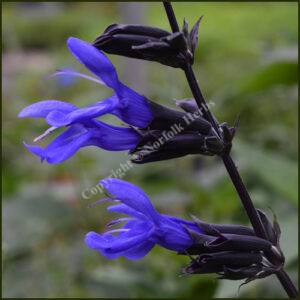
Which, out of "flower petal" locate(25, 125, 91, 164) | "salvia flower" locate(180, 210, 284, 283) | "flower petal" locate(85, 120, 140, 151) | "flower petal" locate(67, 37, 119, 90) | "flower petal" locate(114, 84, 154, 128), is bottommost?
"salvia flower" locate(180, 210, 284, 283)

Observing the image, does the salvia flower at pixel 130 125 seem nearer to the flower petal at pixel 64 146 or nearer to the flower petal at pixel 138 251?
the flower petal at pixel 64 146

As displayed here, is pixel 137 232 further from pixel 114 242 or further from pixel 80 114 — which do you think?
pixel 80 114

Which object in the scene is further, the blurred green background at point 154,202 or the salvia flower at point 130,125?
the blurred green background at point 154,202

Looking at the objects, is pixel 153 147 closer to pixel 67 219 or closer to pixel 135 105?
pixel 135 105

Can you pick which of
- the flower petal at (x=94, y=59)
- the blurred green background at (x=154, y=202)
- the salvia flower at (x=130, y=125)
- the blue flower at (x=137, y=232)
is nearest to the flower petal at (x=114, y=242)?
the blue flower at (x=137, y=232)

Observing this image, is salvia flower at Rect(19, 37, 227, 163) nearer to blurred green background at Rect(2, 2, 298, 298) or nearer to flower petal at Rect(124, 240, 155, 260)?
flower petal at Rect(124, 240, 155, 260)

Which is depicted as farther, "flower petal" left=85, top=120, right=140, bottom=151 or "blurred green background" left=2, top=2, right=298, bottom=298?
"blurred green background" left=2, top=2, right=298, bottom=298

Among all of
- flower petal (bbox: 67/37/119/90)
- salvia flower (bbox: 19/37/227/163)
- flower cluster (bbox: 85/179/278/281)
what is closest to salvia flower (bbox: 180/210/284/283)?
flower cluster (bbox: 85/179/278/281)

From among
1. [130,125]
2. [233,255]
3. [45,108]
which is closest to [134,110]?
[130,125]
